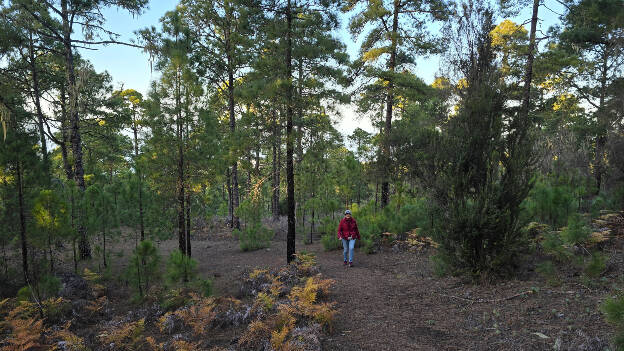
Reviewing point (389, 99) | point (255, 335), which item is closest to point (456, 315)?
point (255, 335)

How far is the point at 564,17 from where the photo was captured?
40.7 feet

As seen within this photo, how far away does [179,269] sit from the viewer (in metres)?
8.57

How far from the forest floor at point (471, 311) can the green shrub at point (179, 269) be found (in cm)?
425

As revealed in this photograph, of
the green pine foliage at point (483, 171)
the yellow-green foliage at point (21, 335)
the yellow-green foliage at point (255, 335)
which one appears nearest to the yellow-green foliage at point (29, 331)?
the yellow-green foliage at point (21, 335)

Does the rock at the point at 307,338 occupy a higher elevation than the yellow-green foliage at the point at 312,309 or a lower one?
lower

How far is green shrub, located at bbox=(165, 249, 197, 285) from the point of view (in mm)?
8438

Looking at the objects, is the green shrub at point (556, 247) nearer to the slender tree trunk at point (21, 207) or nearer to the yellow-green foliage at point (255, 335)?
the yellow-green foliage at point (255, 335)

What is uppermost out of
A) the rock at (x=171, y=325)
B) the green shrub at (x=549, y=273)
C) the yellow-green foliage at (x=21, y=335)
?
the green shrub at (x=549, y=273)

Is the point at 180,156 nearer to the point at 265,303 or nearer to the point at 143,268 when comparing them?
the point at 143,268

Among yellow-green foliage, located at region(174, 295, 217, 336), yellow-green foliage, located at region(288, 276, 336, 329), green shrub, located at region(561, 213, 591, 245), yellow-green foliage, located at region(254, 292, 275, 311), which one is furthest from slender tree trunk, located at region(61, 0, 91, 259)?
green shrub, located at region(561, 213, 591, 245)

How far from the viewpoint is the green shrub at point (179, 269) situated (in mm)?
8438

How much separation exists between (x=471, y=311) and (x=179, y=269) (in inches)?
290

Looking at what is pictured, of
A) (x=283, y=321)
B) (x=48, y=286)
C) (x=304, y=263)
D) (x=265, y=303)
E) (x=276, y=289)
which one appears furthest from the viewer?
(x=304, y=263)

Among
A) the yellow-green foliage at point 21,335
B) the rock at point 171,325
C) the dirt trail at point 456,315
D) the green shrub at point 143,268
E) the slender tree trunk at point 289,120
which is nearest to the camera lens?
the dirt trail at point 456,315
